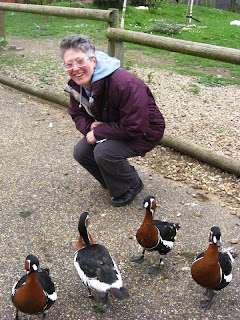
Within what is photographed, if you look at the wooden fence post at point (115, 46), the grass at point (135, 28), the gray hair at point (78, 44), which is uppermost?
the gray hair at point (78, 44)

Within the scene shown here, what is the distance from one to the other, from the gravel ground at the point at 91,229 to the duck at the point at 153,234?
20 cm

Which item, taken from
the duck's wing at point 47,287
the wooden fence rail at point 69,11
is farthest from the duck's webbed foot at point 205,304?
the wooden fence rail at point 69,11

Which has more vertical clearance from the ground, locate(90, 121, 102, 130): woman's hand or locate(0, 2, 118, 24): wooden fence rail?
locate(0, 2, 118, 24): wooden fence rail

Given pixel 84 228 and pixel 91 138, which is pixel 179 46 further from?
pixel 84 228

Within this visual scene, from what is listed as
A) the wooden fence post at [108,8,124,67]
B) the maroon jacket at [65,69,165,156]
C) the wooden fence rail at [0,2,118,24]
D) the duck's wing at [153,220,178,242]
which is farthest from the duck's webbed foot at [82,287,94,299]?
the wooden fence rail at [0,2,118,24]

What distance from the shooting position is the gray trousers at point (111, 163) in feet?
12.6

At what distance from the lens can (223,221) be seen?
393 cm

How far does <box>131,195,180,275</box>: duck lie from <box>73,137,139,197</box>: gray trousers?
2.49 ft

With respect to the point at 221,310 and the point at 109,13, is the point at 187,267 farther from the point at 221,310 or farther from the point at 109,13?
Result: the point at 109,13

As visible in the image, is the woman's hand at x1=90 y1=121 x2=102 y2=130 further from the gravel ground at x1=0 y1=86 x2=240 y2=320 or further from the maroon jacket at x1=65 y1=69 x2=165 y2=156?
the gravel ground at x1=0 y1=86 x2=240 y2=320

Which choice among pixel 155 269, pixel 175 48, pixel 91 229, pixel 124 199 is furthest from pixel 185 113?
pixel 155 269

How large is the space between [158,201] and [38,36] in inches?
258

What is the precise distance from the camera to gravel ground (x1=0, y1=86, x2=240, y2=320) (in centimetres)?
294

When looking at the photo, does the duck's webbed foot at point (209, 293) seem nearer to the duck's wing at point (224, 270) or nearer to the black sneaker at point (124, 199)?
the duck's wing at point (224, 270)
